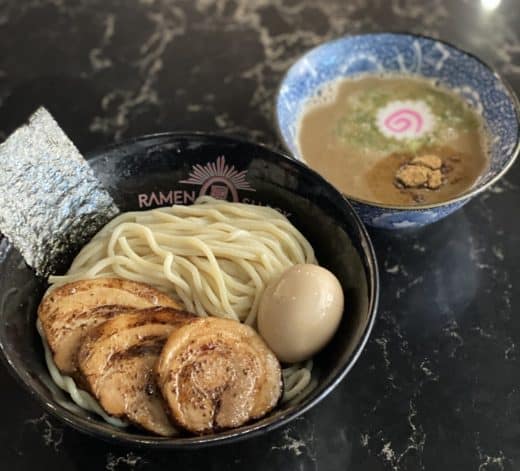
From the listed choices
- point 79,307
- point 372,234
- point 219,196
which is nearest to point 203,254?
point 219,196

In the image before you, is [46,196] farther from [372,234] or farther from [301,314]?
[372,234]

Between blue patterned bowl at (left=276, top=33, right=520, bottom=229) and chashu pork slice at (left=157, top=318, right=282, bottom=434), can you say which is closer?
chashu pork slice at (left=157, top=318, right=282, bottom=434)

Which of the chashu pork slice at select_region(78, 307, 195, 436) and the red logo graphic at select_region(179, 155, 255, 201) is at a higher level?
the red logo graphic at select_region(179, 155, 255, 201)

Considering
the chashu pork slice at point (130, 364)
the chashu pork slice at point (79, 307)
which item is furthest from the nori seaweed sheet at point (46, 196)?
the chashu pork slice at point (130, 364)

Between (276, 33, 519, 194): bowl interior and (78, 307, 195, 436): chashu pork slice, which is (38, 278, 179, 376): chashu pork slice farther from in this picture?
(276, 33, 519, 194): bowl interior

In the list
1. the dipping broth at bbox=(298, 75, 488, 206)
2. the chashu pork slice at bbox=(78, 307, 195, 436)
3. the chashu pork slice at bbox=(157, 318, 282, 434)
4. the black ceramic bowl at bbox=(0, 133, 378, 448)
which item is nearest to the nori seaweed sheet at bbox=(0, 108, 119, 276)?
the black ceramic bowl at bbox=(0, 133, 378, 448)

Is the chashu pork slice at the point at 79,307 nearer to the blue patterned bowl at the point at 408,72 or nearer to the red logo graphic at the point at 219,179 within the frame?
the red logo graphic at the point at 219,179
